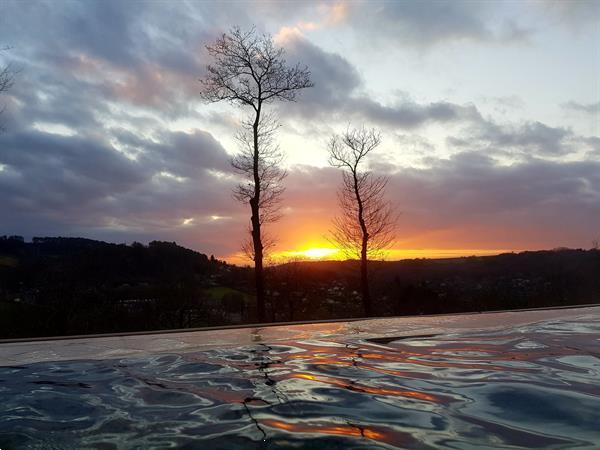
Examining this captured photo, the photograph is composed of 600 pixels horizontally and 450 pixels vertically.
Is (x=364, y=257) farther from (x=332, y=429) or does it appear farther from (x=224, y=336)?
(x=332, y=429)

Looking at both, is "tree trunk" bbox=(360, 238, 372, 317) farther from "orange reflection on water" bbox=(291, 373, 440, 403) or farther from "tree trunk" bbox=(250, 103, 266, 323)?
"orange reflection on water" bbox=(291, 373, 440, 403)

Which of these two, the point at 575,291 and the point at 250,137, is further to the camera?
the point at 575,291

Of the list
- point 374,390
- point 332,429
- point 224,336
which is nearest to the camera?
point 332,429

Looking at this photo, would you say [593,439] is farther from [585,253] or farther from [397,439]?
[585,253]

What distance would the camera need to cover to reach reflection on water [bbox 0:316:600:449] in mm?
2271

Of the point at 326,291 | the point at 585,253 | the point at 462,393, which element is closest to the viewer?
the point at 462,393

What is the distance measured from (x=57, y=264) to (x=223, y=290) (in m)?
5.71

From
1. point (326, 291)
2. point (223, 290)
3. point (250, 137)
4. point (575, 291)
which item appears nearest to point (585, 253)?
point (575, 291)

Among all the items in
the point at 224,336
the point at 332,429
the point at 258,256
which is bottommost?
the point at 332,429

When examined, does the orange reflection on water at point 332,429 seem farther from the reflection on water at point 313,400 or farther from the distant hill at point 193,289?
the distant hill at point 193,289

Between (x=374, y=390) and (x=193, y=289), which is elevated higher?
(x=193, y=289)

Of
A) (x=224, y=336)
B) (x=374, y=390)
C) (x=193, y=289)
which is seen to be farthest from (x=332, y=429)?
(x=193, y=289)

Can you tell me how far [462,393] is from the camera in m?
3.00

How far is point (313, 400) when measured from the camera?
2873 mm
